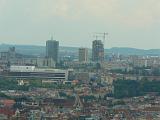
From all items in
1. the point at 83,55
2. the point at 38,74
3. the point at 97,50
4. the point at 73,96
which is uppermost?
the point at 97,50

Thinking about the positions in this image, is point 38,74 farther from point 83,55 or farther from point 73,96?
point 83,55

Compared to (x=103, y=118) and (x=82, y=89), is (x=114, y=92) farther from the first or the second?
(x=103, y=118)

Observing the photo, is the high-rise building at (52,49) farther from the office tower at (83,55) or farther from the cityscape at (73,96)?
the cityscape at (73,96)

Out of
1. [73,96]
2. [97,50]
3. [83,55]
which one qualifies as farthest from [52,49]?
[73,96]

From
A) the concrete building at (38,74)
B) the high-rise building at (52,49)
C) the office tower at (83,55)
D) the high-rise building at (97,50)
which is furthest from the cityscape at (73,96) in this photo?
the high-rise building at (97,50)

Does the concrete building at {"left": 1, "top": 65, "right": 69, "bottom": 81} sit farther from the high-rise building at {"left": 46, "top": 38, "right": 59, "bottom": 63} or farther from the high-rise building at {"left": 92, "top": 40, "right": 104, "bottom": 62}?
the high-rise building at {"left": 92, "top": 40, "right": 104, "bottom": 62}

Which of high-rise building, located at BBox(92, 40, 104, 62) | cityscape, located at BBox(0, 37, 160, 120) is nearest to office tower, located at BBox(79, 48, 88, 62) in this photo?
high-rise building, located at BBox(92, 40, 104, 62)

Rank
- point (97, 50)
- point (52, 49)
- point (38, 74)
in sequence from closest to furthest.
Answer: point (38, 74), point (97, 50), point (52, 49)

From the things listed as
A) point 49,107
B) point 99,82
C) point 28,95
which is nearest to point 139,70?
point 99,82

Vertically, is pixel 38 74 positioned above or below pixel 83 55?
below
